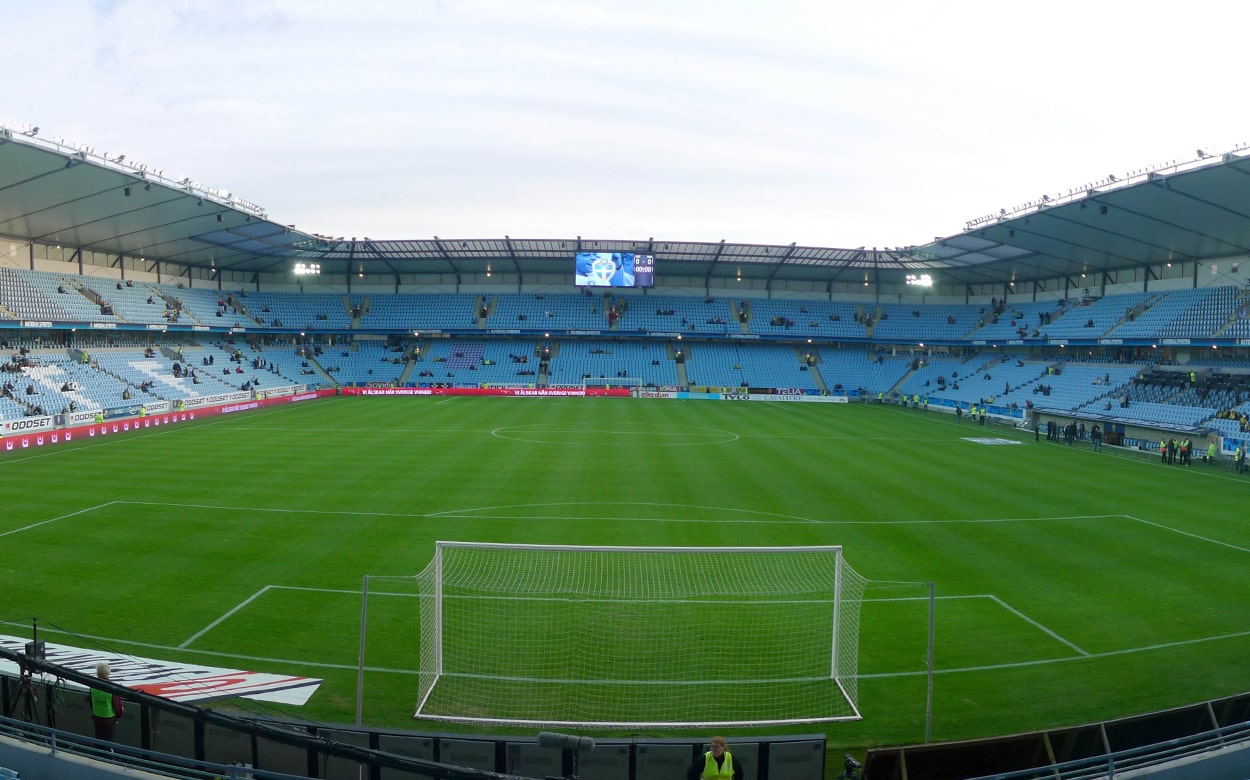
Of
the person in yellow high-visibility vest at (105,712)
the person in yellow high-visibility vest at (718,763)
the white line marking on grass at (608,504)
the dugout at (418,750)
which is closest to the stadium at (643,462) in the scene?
the white line marking on grass at (608,504)

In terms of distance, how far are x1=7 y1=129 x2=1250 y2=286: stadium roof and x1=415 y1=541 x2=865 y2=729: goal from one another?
2952 cm

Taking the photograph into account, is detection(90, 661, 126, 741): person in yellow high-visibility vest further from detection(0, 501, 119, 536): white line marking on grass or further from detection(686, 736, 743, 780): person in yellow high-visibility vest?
detection(0, 501, 119, 536): white line marking on grass

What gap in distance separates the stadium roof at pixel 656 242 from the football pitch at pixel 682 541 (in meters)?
12.9

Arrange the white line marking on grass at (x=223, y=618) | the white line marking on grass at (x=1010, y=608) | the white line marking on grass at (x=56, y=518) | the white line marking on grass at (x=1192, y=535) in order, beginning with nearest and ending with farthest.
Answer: the white line marking on grass at (x=223, y=618), the white line marking on grass at (x=1010, y=608), the white line marking on grass at (x=56, y=518), the white line marking on grass at (x=1192, y=535)

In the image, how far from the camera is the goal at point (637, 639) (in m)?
10.2

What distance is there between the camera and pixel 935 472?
27641 mm

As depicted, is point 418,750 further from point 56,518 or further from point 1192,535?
point 1192,535

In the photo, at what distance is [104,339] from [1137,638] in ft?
198

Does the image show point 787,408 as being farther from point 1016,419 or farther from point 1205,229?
point 1205,229

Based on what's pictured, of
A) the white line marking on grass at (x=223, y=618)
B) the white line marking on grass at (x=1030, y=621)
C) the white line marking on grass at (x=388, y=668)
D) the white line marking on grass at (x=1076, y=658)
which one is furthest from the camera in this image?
the white line marking on grass at (x=1030, y=621)

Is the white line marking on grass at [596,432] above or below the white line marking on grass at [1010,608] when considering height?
above

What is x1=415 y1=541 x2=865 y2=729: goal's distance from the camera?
1025 cm

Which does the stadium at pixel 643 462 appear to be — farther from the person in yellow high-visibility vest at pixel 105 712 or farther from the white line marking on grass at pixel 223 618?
the person in yellow high-visibility vest at pixel 105 712

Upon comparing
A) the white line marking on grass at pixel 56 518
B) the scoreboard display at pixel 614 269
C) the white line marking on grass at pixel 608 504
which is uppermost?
the scoreboard display at pixel 614 269
